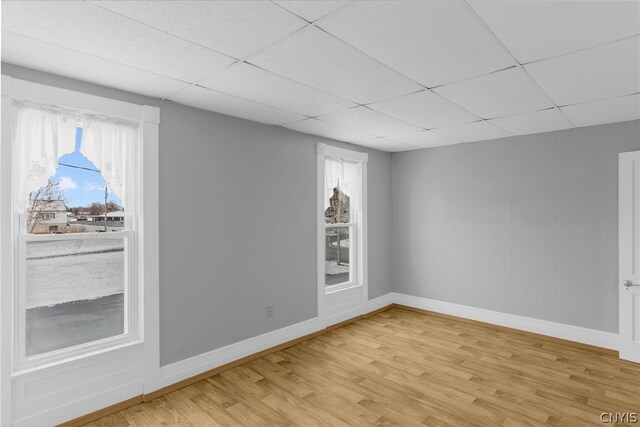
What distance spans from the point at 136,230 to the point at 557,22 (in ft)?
10.8

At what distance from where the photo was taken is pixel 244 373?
134 inches

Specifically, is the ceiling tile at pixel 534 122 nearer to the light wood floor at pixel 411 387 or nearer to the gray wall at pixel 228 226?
the gray wall at pixel 228 226

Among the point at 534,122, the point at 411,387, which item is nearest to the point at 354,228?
the point at 411,387

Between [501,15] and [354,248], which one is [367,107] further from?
[354,248]

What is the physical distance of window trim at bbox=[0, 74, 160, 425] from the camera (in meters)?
2.29

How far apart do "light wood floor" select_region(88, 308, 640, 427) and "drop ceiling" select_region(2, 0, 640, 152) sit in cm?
261

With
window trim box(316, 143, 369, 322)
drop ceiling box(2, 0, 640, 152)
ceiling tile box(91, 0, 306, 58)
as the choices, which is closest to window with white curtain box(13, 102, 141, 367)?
drop ceiling box(2, 0, 640, 152)

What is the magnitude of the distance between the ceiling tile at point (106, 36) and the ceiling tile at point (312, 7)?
709 millimetres

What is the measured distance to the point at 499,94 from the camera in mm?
2912

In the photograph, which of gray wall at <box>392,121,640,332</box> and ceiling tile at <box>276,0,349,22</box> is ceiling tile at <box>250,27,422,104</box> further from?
gray wall at <box>392,121,640,332</box>

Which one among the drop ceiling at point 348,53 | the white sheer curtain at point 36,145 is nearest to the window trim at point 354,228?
the drop ceiling at point 348,53

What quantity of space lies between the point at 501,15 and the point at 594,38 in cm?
69

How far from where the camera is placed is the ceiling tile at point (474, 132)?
4023mm

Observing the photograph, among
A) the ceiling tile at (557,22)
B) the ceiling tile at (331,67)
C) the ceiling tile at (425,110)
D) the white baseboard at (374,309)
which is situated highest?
the ceiling tile at (425,110)
